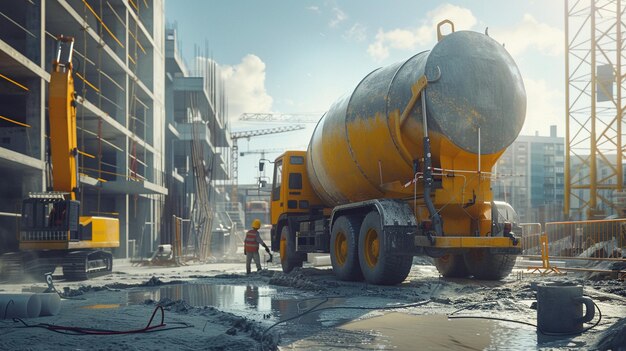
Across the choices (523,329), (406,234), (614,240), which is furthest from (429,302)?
(614,240)

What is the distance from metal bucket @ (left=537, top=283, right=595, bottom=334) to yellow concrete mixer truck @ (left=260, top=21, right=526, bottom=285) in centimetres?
412

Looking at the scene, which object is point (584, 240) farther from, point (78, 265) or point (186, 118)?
point (186, 118)

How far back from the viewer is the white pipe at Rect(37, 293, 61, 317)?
814 cm

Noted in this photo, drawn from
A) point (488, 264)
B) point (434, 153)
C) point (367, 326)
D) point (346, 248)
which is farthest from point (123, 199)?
point (367, 326)

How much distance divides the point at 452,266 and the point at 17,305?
950 cm

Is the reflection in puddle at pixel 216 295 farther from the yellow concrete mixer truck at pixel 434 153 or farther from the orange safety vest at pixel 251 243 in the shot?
the orange safety vest at pixel 251 243

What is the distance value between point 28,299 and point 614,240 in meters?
13.6

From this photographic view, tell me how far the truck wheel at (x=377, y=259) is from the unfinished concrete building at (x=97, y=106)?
9.14 m

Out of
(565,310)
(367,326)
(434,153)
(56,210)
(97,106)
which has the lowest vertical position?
(367,326)

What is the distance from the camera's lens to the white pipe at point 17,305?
7.84 meters

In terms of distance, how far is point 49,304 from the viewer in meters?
8.24

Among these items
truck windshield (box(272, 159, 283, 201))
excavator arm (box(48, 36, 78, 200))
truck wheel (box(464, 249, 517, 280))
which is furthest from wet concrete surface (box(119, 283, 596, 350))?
truck windshield (box(272, 159, 283, 201))

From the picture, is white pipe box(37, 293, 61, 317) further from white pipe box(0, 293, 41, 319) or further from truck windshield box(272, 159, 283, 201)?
truck windshield box(272, 159, 283, 201)

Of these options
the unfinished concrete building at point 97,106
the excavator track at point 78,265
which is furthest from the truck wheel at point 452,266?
the unfinished concrete building at point 97,106
